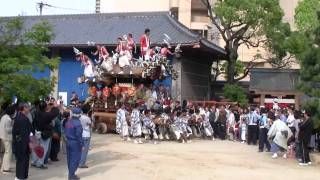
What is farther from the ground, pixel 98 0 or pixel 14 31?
pixel 98 0

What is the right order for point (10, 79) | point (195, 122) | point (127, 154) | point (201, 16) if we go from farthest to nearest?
1. point (201, 16)
2. point (195, 122)
3. point (127, 154)
4. point (10, 79)

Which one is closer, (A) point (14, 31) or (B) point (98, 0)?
(A) point (14, 31)

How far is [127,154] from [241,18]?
15.5 m

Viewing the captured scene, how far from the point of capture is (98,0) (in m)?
57.3

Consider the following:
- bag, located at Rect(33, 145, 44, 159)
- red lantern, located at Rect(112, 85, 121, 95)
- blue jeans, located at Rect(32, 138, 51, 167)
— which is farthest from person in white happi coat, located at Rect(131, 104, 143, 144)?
bag, located at Rect(33, 145, 44, 159)

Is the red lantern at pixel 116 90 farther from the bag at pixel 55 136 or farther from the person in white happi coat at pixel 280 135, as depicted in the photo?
the bag at pixel 55 136

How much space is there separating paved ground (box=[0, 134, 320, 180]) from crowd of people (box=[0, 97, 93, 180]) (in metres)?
0.48

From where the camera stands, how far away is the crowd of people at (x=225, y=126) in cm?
1812

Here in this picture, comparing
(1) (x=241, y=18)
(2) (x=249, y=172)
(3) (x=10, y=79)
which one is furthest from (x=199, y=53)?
(3) (x=10, y=79)

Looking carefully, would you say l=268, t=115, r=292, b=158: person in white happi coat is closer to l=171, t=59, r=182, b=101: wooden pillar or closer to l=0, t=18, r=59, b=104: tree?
l=0, t=18, r=59, b=104: tree

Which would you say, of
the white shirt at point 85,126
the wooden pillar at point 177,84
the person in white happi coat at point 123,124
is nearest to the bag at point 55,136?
the white shirt at point 85,126

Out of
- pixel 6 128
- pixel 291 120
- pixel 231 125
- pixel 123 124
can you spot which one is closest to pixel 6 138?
pixel 6 128

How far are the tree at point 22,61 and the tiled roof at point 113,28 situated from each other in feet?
43.2

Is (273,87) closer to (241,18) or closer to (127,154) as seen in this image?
(241,18)
